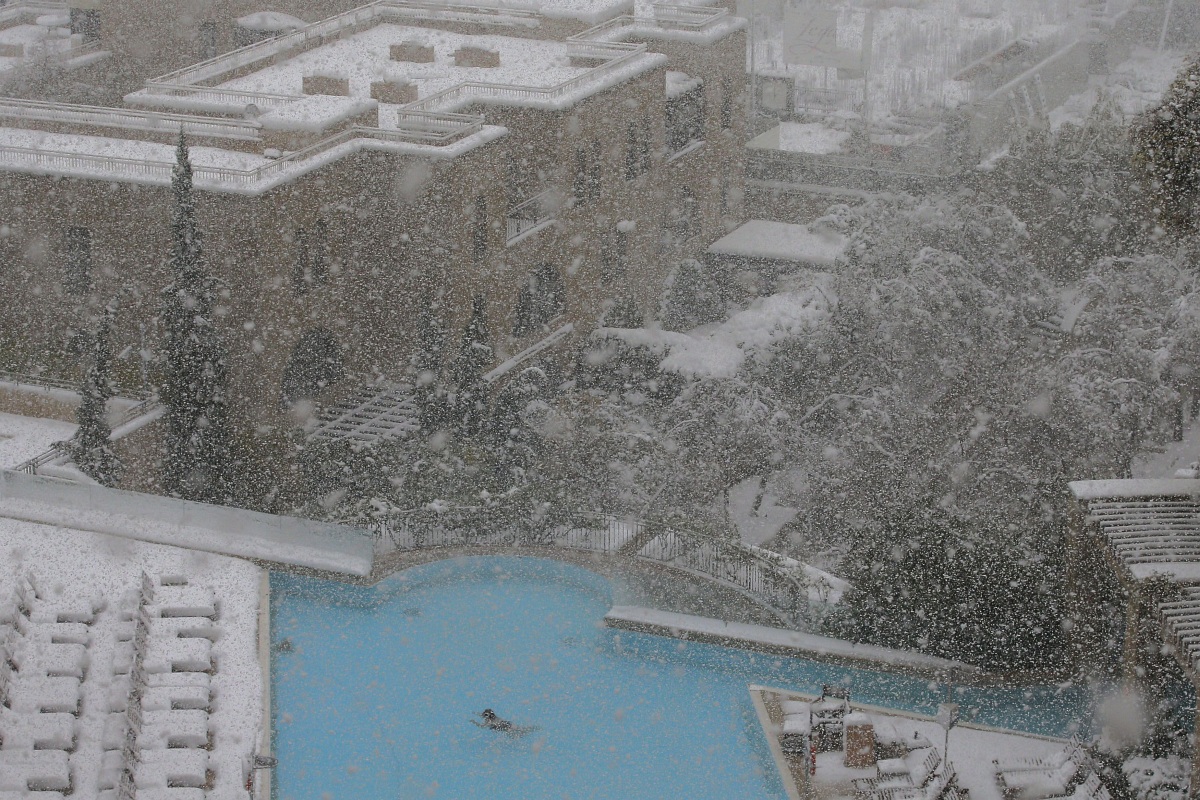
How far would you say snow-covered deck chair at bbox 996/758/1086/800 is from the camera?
15969 mm

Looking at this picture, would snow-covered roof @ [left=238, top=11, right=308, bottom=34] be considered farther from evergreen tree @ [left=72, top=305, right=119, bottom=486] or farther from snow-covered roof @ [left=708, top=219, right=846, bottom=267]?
evergreen tree @ [left=72, top=305, right=119, bottom=486]

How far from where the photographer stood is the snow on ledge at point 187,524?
69.2 feet

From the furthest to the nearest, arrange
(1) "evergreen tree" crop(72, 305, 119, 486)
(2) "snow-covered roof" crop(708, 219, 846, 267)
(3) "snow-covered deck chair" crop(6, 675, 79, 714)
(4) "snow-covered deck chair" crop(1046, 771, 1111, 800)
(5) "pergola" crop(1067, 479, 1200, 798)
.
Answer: (2) "snow-covered roof" crop(708, 219, 846, 267)
(1) "evergreen tree" crop(72, 305, 119, 486)
(3) "snow-covered deck chair" crop(6, 675, 79, 714)
(4) "snow-covered deck chair" crop(1046, 771, 1111, 800)
(5) "pergola" crop(1067, 479, 1200, 798)

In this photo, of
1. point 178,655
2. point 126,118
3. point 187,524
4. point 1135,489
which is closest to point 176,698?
point 178,655

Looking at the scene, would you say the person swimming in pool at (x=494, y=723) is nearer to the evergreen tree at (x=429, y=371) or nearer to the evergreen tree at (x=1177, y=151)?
the evergreen tree at (x=429, y=371)

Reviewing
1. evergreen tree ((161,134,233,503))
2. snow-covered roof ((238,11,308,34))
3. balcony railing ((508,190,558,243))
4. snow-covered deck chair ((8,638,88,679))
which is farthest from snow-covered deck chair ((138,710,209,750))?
snow-covered roof ((238,11,308,34))

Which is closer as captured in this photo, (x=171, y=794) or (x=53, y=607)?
(x=171, y=794)

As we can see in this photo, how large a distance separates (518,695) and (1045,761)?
6182mm

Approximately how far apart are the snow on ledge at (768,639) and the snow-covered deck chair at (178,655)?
16.9 feet

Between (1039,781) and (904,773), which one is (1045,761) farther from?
(904,773)

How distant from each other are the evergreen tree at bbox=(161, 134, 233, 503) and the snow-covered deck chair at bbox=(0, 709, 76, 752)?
7357 millimetres

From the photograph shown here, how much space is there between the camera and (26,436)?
2511 cm

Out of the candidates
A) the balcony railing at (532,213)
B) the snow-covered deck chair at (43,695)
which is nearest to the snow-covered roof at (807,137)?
the balcony railing at (532,213)

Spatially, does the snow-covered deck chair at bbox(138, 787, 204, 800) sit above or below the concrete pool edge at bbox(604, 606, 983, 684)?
above
